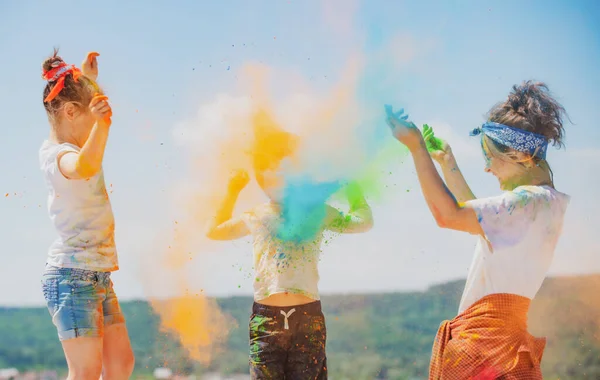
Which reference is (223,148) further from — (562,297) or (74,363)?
(562,297)

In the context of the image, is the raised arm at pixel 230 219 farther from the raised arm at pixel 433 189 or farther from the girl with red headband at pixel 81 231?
the raised arm at pixel 433 189

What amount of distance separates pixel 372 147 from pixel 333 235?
1.31ft

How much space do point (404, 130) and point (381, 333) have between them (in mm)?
5794

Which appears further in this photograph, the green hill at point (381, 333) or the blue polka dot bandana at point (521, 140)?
the green hill at point (381, 333)

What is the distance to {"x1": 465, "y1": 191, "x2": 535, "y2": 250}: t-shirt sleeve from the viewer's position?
2.08 meters

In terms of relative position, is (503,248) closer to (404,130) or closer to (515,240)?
(515,240)

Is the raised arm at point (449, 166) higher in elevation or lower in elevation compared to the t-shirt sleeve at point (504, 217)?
higher

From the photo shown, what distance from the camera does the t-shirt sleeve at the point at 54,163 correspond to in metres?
2.47

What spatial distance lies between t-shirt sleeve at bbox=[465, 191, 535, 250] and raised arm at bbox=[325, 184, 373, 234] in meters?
0.74

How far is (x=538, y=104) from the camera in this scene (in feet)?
7.47

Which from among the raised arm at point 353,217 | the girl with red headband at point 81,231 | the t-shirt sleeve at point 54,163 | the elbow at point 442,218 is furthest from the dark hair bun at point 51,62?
the elbow at point 442,218

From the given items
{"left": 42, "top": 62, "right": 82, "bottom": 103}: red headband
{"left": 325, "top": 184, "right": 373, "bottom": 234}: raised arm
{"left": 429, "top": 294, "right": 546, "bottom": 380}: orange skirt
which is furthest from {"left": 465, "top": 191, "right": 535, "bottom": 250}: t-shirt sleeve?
{"left": 42, "top": 62, "right": 82, "bottom": 103}: red headband

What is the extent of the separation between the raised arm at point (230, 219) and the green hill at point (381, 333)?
0.70 metres

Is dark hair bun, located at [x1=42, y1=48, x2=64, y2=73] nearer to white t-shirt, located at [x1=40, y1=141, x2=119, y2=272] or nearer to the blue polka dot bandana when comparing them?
white t-shirt, located at [x1=40, y1=141, x2=119, y2=272]
